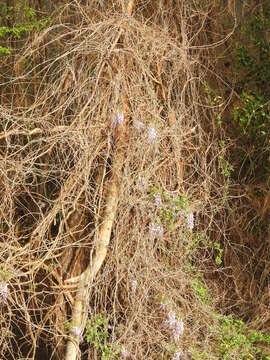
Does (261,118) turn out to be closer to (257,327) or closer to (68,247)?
(257,327)

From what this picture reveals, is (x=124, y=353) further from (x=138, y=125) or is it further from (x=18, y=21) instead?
(x=18, y=21)

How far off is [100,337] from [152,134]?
143cm

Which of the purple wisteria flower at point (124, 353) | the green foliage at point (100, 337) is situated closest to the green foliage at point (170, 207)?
the green foliage at point (100, 337)

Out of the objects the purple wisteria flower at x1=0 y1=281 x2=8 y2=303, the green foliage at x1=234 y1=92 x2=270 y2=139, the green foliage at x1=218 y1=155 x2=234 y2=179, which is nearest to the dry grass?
the purple wisteria flower at x1=0 y1=281 x2=8 y2=303

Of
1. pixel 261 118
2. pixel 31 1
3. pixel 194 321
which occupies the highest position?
pixel 31 1

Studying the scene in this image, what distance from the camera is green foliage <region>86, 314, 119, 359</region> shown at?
16.6 feet

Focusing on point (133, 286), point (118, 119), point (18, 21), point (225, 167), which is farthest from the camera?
point (18, 21)

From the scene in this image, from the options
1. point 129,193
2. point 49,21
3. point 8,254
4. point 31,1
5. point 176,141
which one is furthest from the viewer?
point 31,1

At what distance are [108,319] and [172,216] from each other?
34.9 inches

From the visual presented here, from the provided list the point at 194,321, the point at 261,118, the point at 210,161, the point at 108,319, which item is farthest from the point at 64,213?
the point at 261,118

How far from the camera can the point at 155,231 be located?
538cm

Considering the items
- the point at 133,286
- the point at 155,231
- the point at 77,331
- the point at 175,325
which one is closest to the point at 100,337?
the point at 77,331

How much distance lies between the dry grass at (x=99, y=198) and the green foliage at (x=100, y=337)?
5 centimetres

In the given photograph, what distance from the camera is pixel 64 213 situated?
16.9 feet
